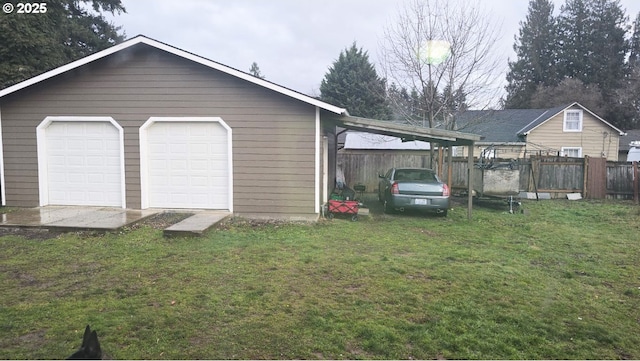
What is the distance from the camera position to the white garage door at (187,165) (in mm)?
9453

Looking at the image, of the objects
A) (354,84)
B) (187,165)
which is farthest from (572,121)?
(187,165)

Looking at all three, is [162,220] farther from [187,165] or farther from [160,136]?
[160,136]

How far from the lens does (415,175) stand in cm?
1070

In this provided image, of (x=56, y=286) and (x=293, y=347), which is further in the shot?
(x=56, y=286)

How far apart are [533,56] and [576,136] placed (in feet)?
82.9

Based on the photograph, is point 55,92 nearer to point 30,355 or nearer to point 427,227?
point 30,355

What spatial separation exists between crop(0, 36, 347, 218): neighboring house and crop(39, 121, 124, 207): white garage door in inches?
1.0

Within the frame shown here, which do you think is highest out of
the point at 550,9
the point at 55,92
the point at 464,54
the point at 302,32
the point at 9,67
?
the point at 550,9

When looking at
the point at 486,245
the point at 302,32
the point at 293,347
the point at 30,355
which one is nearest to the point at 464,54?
the point at 486,245

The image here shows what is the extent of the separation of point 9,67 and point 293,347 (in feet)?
45.5

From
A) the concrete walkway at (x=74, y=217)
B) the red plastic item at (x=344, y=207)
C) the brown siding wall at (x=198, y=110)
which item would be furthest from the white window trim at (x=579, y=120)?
the concrete walkway at (x=74, y=217)

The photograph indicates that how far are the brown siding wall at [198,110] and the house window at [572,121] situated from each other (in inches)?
830

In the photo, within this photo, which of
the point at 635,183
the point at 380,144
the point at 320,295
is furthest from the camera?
the point at 380,144

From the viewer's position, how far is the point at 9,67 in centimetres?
1230
